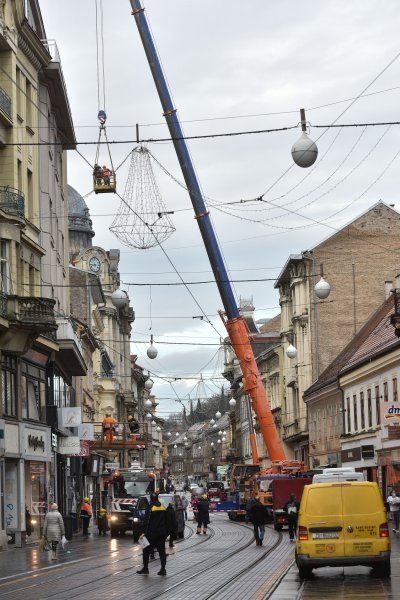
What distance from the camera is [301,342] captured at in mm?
84875

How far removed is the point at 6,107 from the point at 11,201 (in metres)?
3.09

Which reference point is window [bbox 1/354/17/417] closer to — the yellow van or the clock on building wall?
the yellow van

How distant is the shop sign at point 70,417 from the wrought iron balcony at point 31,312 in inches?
314

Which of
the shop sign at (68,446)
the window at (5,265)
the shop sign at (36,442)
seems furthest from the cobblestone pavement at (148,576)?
the shop sign at (68,446)

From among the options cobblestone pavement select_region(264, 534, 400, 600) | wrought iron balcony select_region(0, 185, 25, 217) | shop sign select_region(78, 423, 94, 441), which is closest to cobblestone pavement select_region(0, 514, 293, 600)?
cobblestone pavement select_region(264, 534, 400, 600)

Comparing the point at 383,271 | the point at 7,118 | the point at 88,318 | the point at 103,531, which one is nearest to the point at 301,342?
the point at 383,271

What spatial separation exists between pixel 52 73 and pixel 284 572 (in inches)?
1147

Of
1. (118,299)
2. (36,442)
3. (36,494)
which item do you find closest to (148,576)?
(118,299)

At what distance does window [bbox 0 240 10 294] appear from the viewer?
135ft

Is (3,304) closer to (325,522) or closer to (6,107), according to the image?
(6,107)

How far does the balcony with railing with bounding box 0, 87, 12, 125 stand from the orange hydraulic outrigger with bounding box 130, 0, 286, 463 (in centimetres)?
518

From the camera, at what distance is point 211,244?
41.6 meters

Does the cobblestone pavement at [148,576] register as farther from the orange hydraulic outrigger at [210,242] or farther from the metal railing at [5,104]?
the metal railing at [5,104]

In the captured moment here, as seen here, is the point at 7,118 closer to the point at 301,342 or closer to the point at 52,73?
the point at 52,73
